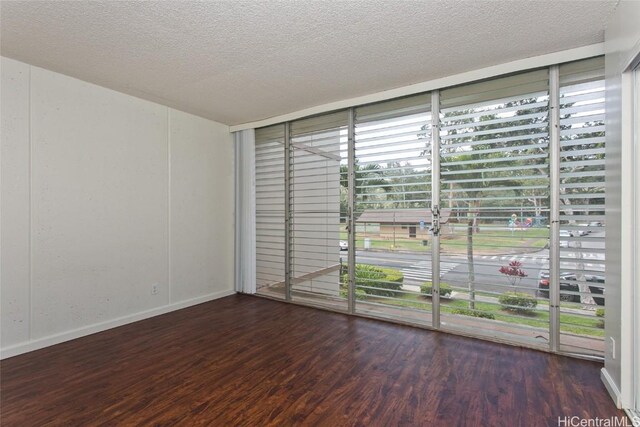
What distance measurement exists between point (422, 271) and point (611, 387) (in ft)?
5.04

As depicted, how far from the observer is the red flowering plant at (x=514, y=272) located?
8.80 ft

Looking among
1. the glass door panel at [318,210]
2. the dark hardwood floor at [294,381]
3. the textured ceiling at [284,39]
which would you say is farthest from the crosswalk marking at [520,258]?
the textured ceiling at [284,39]

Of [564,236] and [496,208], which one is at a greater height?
[496,208]

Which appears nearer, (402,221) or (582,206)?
(582,206)

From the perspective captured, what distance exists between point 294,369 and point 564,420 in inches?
65.7

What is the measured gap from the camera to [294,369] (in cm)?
233

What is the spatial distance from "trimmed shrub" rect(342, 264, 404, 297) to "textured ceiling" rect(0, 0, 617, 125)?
1949mm

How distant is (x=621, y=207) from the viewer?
6.15 feet

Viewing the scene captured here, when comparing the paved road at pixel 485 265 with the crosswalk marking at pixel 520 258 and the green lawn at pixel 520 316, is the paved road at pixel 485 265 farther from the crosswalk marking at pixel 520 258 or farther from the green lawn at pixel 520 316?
the green lawn at pixel 520 316

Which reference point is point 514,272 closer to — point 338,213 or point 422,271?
point 422,271

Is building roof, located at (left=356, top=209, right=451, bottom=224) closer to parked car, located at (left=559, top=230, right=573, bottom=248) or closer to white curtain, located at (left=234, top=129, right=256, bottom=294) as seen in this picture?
parked car, located at (left=559, top=230, right=573, bottom=248)

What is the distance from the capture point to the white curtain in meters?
4.41

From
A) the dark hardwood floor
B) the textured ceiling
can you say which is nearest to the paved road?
the dark hardwood floor

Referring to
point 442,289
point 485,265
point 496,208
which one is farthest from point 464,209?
point 442,289
